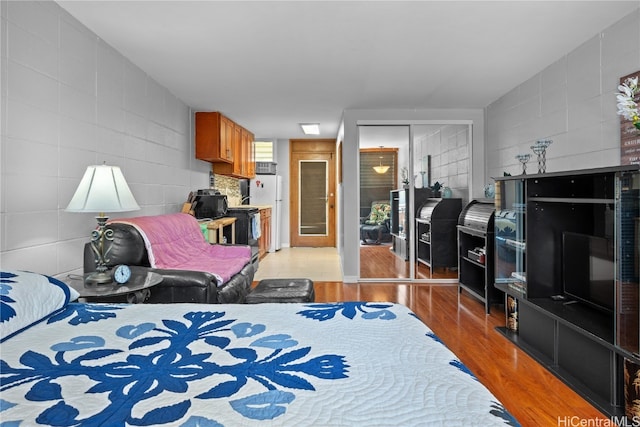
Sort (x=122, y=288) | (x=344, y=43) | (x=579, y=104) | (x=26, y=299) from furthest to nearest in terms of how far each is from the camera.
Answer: (x=579, y=104)
(x=344, y=43)
(x=122, y=288)
(x=26, y=299)

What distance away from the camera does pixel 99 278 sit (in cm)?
233

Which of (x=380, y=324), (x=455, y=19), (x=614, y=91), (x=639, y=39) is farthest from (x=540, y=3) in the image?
(x=380, y=324)

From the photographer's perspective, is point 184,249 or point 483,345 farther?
point 184,249

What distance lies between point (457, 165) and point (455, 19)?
9.19 ft

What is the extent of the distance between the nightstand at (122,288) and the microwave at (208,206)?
2375mm

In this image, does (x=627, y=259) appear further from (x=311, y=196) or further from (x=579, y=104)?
(x=311, y=196)

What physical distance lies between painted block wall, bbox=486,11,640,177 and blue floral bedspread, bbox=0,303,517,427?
8.63ft

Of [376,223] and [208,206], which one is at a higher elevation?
[208,206]

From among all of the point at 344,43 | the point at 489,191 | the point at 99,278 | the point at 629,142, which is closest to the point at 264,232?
the point at 489,191

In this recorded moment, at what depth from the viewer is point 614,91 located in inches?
110

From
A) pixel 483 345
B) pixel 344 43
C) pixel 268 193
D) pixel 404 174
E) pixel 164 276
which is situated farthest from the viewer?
pixel 268 193

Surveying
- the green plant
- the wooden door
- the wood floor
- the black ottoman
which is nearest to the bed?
the wood floor

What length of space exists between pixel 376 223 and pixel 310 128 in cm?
254

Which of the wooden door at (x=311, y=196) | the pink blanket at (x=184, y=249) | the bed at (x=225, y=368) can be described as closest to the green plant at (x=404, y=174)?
the pink blanket at (x=184, y=249)
